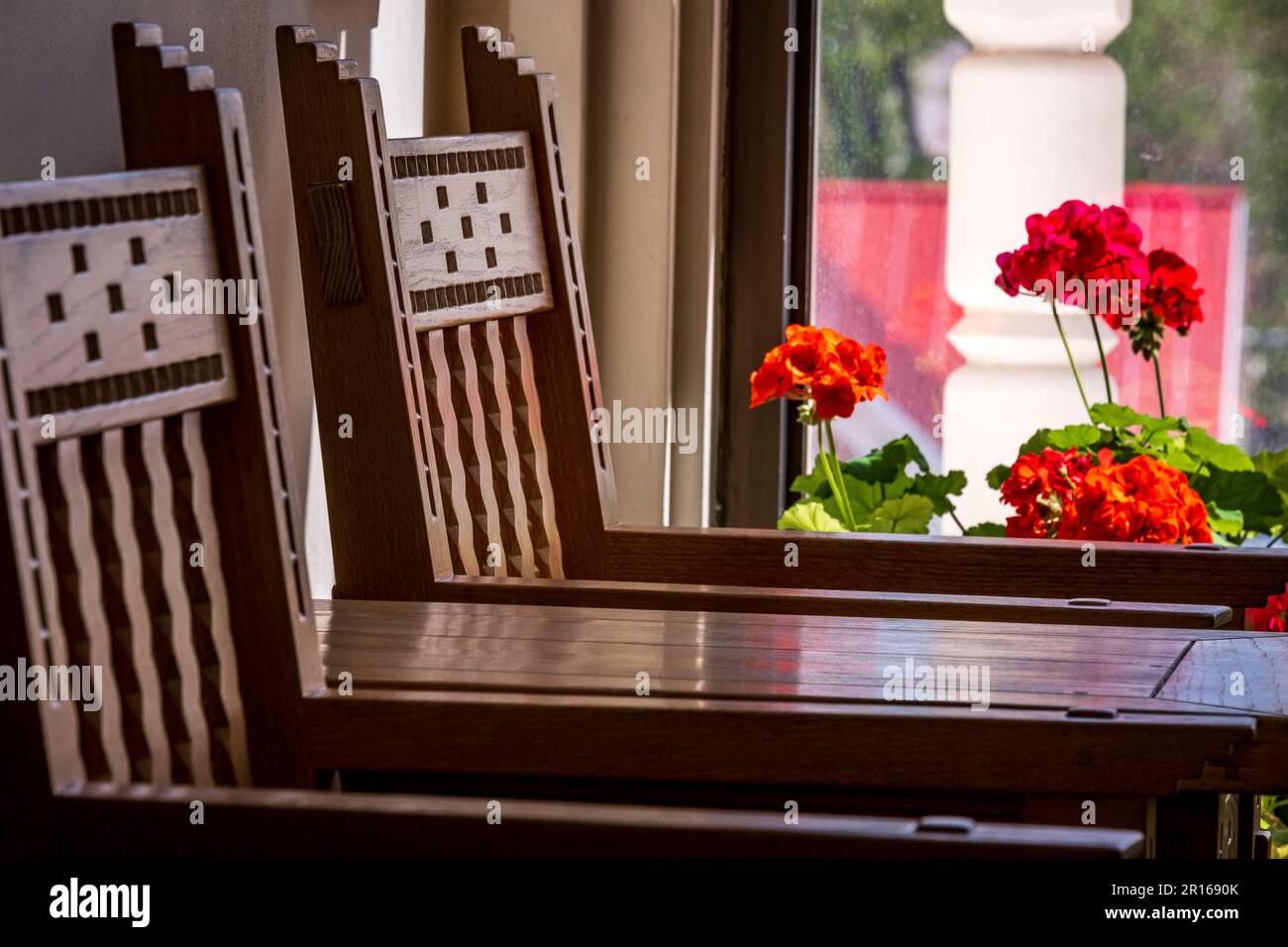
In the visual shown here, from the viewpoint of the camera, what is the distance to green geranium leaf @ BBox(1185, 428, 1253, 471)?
2373mm

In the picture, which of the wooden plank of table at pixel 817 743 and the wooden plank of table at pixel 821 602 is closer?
the wooden plank of table at pixel 817 743

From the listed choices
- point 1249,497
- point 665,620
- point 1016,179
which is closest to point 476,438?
Answer: point 665,620

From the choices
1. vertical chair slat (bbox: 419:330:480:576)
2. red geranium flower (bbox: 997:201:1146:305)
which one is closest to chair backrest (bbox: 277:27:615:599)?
vertical chair slat (bbox: 419:330:480:576)

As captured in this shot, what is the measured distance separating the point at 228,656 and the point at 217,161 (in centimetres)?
36

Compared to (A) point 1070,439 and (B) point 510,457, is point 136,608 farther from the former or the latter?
(A) point 1070,439

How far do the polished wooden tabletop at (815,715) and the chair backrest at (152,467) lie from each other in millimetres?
88

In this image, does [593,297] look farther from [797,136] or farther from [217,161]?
[217,161]

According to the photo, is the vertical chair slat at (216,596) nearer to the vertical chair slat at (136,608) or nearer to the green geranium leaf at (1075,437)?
the vertical chair slat at (136,608)

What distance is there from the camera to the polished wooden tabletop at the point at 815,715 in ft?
3.60

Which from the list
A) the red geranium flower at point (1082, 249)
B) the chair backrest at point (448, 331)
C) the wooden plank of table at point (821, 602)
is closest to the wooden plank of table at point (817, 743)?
the wooden plank of table at point (821, 602)

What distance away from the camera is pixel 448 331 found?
186cm

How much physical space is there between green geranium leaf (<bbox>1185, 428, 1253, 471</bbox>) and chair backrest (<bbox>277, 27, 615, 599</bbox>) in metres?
0.92

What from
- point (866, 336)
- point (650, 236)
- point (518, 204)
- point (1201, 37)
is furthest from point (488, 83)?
point (1201, 37)

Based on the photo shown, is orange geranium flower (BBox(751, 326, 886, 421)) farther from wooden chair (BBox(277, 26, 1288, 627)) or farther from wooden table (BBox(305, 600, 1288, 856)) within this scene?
wooden table (BBox(305, 600, 1288, 856))
